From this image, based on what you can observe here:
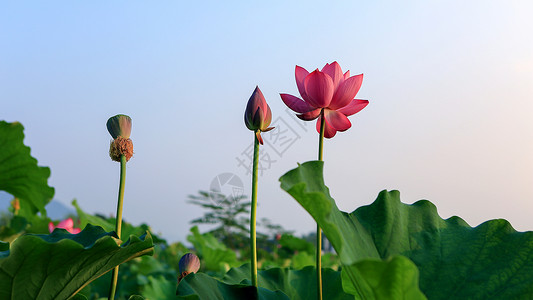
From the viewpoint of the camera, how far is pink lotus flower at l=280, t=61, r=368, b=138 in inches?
36.3

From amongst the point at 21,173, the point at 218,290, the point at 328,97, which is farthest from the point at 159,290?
the point at 328,97

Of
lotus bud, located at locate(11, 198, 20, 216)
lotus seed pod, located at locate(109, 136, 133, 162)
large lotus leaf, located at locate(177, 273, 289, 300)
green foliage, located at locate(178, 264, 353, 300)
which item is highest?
lotus bud, located at locate(11, 198, 20, 216)

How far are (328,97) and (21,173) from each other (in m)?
1.70

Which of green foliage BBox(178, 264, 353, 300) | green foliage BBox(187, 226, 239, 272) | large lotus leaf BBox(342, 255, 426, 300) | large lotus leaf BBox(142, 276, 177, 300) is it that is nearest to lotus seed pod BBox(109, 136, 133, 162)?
green foliage BBox(178, 264, 353, 300)

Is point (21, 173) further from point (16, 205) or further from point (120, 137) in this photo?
point (120, 137)

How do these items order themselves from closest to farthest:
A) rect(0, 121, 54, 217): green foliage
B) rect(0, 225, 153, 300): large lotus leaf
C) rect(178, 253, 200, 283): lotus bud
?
rect(0, 225, 153, 300): large lotus leaf, rect(178, 253, 200, 283): lotus bud, rect(0, 121, 54, 217): green foliage

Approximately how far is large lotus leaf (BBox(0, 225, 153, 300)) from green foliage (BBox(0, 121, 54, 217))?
1.31 metres

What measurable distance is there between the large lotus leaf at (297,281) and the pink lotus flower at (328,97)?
316 millimetres

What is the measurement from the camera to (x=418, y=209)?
922mm

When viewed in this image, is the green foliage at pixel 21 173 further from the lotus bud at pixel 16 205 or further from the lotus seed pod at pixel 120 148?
the lotus seed pod at pixel 120 148

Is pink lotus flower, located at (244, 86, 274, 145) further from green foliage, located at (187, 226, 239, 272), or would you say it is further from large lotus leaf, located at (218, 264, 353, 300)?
green foliage, located at (187, 226, 239, 272)

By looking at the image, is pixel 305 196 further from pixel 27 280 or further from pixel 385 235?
pixel 27 280

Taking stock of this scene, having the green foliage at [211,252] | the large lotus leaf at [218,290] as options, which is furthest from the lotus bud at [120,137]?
the green foliage at [211,252]

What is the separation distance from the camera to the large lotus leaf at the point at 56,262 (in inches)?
28.4
